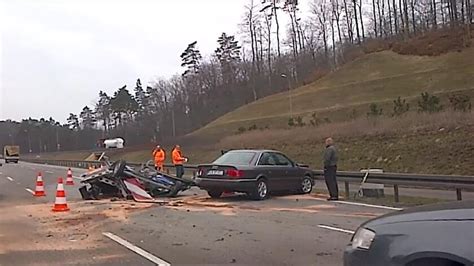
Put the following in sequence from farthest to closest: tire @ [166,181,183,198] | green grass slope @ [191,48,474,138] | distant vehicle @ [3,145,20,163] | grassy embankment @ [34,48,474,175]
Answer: distant vehicle @ [3,145,20,163], green grass slope @ [191,48,474,138], grassy embankment @ [34,48,474,175], tire @ [166,181,183,198]

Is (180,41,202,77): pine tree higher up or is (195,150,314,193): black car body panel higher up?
(180,41,202,77): pine tree

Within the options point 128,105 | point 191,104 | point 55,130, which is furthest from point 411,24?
point 55,130

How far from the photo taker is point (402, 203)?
52.6 ft

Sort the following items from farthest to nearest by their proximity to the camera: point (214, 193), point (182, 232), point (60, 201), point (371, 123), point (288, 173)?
point (371, 123)
point (288, 173)
point (214, 193)
point (60, 201)
point (182, 232)

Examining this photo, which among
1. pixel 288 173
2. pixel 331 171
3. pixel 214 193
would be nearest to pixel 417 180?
pixel 331 171

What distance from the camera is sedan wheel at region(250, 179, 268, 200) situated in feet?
57.3

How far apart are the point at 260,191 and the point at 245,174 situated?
695mm

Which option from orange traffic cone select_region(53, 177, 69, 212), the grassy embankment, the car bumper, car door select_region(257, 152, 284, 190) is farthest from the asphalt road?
the grassy embankment

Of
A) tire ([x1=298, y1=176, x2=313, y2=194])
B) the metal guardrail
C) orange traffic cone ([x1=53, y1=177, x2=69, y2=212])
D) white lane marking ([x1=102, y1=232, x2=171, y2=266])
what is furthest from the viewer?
Answer: tire ([x1=298, y1=176, x2=313, y2=194])

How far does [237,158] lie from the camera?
1802cm

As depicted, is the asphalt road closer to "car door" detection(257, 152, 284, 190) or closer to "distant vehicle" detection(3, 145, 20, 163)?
"car door" detection(257, 152, 284, 190)

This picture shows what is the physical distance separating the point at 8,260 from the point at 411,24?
89.7 metres

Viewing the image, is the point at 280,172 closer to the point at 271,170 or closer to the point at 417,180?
the point at 271,170

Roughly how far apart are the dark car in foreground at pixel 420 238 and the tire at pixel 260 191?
493 inches
